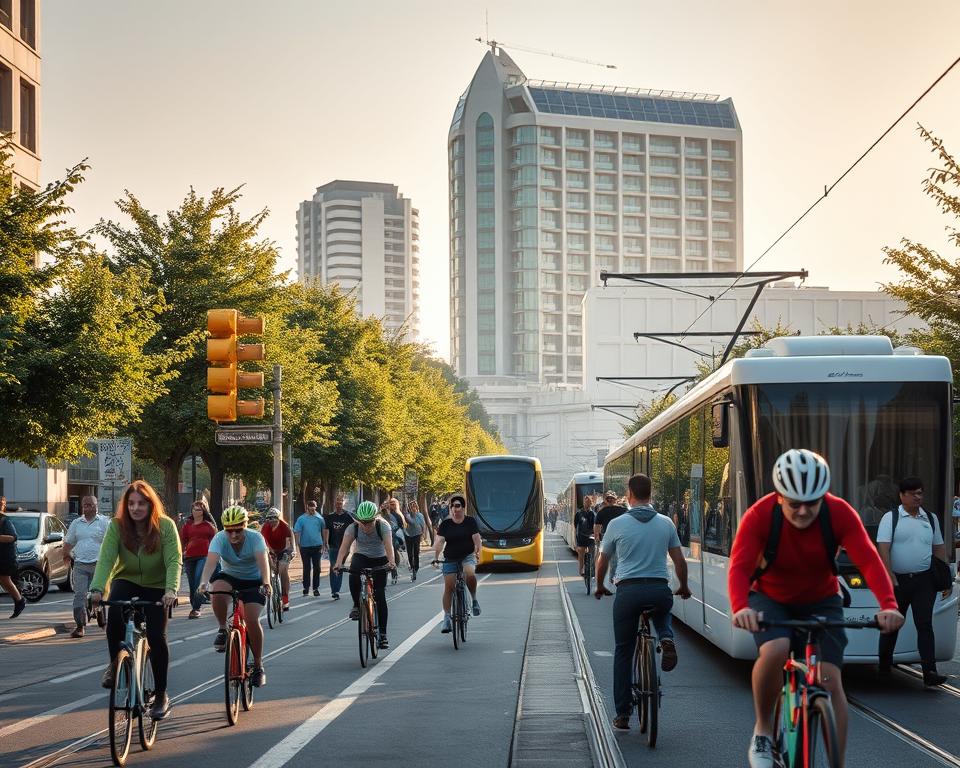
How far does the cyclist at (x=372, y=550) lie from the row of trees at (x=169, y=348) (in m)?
7.97

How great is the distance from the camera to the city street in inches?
357

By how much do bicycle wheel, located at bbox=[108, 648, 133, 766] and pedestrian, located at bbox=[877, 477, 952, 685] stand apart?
6.17 m

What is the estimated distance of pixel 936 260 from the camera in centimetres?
2866

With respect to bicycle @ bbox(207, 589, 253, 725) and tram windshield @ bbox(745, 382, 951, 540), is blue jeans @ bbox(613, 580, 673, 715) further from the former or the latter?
tram windshield @ bbox(745, 382, 951, 540)

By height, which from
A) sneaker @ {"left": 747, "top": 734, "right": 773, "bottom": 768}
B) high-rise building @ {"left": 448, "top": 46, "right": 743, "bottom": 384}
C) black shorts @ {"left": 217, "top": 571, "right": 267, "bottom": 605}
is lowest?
sneaker @ {"left": 747, "top": 734, "right": 773, "bottom": 768}

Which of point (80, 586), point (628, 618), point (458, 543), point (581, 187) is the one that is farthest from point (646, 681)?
point (581, 187)

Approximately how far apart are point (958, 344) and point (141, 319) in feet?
56.9

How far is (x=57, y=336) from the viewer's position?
2369 centimetres

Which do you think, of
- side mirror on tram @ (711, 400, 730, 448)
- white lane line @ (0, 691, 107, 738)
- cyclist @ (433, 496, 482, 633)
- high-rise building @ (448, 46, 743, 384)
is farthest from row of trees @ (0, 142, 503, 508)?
high-rise building @ (448, 46, 743, 384)

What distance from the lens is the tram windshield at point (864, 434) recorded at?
41.4ft

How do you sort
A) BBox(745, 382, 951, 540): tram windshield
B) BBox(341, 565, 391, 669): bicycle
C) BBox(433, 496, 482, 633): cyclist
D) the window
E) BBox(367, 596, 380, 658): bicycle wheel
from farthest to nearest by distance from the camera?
the window
BBox(433, 496, 482, 633): cyclist
BBox(367, 596, 380, 658): bicycle wheel
BBox(341, 565, 391, 669): bicycle
BBox(745, 382, 951, 540): tram windshield

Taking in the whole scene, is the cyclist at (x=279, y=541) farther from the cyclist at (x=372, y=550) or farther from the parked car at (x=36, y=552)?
the parked car at (x=36, y=552)

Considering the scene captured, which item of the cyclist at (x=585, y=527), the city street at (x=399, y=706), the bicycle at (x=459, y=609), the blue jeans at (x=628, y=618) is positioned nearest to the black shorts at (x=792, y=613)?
the city street at (x=399, y=706)

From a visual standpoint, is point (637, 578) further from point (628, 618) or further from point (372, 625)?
point (372, 625)
